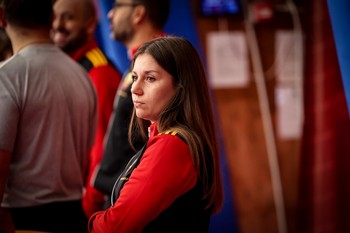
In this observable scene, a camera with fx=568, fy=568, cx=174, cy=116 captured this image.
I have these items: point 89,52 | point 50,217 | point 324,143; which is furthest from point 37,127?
point 324,143

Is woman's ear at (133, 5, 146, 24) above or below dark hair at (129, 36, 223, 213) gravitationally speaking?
above

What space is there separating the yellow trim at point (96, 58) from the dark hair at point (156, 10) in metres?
0.39

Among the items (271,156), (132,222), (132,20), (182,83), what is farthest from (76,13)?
(271,156)

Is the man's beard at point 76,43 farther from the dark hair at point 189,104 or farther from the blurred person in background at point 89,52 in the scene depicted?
the dark hair at point 189,104

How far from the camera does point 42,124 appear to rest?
1826mm

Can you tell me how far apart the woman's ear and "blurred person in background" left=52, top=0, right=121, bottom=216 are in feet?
1.08

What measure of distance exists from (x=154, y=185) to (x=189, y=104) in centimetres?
23

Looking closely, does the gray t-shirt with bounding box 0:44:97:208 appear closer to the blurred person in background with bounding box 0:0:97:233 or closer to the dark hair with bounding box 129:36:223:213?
the blurred person in background with bounding box 0:0:97:233

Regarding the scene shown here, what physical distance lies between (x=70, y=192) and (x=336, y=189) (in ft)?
5.46

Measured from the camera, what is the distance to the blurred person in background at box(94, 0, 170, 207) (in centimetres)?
209

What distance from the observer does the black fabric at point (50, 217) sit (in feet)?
6.09

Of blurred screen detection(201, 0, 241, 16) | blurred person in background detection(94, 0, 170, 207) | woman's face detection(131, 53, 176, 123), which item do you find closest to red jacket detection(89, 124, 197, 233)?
woman's face detection(131, 53, 176, 123)

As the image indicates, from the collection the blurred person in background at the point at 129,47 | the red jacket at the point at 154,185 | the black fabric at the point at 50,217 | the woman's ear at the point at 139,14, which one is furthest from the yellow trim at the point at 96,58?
the red jacket at the point at 154,185

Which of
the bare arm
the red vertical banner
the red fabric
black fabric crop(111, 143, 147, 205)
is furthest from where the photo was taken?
the red vertical banner
